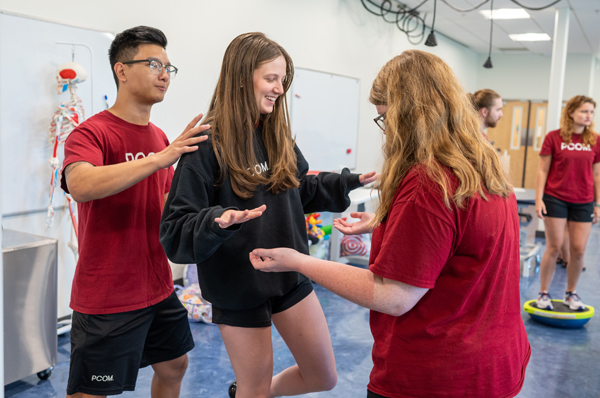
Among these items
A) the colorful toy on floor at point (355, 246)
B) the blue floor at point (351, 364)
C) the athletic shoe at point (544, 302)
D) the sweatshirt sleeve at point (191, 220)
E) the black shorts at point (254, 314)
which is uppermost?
the sweatshirt sleeve at point (191, 220)

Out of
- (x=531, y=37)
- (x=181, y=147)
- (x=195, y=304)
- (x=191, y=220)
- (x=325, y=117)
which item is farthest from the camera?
(x=531, y=37)

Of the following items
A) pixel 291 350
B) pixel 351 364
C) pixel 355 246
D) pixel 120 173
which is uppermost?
pixel 120 173

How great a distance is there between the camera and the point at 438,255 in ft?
3.58

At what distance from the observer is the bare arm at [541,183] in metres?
3.85

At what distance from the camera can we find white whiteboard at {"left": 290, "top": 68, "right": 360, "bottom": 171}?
5.18 m

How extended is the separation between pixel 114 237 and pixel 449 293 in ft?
3.39

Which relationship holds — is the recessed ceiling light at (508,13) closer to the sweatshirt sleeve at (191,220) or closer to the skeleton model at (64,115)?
the skeleton model at (64,115)

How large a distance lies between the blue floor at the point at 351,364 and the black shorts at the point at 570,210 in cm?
77

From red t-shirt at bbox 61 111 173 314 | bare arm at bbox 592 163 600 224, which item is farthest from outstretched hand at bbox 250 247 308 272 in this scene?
bare arm at bbox 592 163 600 224

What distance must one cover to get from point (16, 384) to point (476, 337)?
2.43 metres

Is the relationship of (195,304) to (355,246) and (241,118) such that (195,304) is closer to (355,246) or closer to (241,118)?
(355,246)

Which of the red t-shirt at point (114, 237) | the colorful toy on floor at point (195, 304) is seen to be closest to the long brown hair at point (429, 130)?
the red t-shirt at point (114, 237)

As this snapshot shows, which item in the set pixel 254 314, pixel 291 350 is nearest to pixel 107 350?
pixel 254 314

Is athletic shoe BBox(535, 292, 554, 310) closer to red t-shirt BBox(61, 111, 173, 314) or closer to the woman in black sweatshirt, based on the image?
the woman in black sweatshirt
